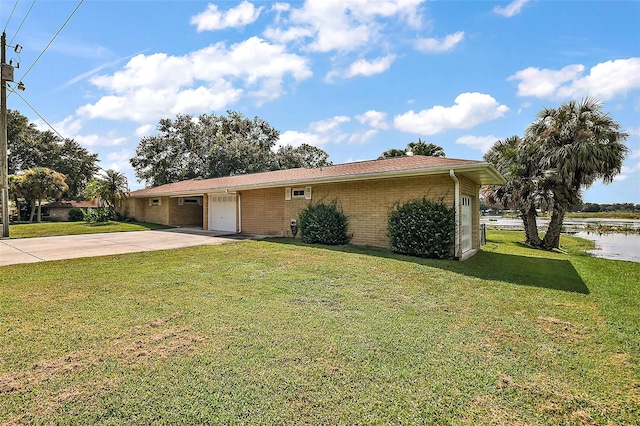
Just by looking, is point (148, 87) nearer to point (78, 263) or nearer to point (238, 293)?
point (78, 263)

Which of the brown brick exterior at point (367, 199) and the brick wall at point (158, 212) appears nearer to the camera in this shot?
the brown brick exterior at point (367, 199)

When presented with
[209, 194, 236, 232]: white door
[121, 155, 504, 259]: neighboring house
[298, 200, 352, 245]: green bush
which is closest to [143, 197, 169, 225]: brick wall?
[121, 155, 504, 259]: neighboring house

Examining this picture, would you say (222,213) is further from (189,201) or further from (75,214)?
(75,214)

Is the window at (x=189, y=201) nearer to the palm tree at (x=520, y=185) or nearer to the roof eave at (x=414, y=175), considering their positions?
the roof eave at (x=414, y=175)

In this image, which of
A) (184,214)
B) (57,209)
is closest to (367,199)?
(184,214)

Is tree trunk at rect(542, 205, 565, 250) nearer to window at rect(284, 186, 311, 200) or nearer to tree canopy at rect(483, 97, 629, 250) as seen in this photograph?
tree canopy at rect(483, 97, 629, 250)

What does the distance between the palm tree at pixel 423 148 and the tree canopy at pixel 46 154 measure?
32659mm

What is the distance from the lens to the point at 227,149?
30.9m

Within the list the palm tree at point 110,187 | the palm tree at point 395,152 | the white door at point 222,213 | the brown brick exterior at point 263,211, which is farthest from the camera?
the palm tree at point 110,187

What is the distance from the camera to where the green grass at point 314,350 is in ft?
8.18

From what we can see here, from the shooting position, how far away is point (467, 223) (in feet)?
36.8

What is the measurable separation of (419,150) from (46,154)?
126ft

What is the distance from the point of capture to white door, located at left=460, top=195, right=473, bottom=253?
1058 centimetres

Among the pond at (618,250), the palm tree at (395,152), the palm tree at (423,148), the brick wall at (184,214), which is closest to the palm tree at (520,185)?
the pond at (618,250)
